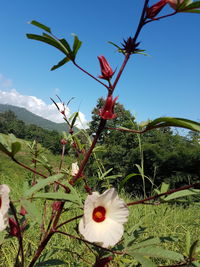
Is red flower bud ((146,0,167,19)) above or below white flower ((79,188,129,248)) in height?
above

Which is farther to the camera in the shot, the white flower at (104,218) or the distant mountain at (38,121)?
the distant mountain at (38,121)

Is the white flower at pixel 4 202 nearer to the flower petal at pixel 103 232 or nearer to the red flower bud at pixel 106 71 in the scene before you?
the flower petal at pixel 103 232

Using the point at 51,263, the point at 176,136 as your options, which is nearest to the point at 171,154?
the point at 176,136

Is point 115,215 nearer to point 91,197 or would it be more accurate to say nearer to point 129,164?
point 91,197

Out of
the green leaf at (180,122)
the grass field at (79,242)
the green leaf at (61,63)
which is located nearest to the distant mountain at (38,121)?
the grass field at (79,242)

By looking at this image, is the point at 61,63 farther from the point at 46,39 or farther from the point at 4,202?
the point at 4,202

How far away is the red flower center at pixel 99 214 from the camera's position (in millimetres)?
429

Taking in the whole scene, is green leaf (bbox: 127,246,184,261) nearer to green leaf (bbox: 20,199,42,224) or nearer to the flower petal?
the flower petal

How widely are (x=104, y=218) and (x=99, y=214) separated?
0.01 m

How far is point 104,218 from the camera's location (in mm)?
436

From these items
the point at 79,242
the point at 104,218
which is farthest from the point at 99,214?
the point at 79,242

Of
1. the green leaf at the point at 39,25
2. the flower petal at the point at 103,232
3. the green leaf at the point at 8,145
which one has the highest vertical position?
the green leaf at the point at 39,25

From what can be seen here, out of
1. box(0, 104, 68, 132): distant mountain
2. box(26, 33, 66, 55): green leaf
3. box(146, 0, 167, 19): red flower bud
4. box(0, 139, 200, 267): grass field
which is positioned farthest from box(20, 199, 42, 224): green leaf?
box(0, 104, 68, 132): distant mountain

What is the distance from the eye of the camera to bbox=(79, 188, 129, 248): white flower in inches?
15.9
